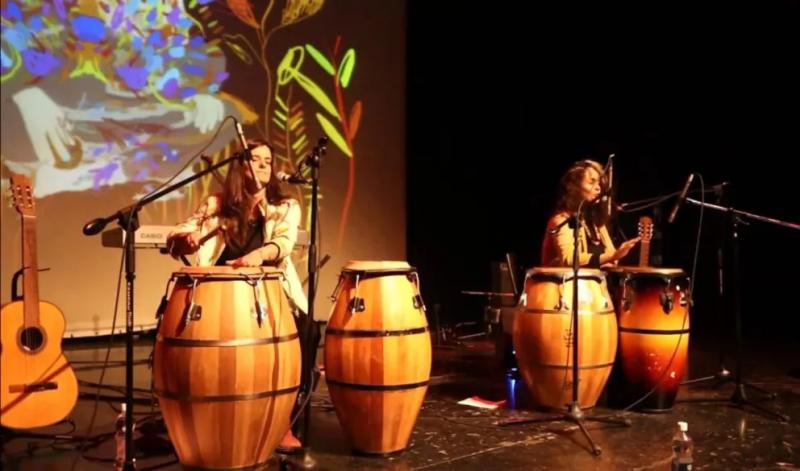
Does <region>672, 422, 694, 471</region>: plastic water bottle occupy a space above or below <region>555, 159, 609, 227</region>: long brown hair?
below

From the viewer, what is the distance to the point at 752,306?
6.94 meters

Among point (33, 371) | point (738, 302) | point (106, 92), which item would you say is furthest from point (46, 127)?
point (738, 302)

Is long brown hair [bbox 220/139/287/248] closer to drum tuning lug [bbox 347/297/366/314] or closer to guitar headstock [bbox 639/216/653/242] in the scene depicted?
drum tuning lug [bbox 347/297/366/314]

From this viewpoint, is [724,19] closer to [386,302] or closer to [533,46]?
[533,46]

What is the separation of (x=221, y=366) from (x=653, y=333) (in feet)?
7.89

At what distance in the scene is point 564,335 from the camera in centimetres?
388

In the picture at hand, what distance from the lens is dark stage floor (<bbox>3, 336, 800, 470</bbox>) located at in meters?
3.05

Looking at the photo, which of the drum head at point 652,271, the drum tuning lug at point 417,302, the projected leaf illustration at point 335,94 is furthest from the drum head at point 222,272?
the projected leaf illustration at point 335,94

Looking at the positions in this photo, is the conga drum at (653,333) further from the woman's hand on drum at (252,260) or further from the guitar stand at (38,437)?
the guitar stand at (38,437)

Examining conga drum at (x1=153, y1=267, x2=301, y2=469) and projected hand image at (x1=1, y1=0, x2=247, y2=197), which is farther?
projected hand image at (x1=1, y1=0, x2=247, y2=197)

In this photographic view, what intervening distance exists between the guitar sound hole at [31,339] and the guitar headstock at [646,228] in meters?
3.04

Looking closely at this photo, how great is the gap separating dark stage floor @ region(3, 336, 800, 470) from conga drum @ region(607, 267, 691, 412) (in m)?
0.14

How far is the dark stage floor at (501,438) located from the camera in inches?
120

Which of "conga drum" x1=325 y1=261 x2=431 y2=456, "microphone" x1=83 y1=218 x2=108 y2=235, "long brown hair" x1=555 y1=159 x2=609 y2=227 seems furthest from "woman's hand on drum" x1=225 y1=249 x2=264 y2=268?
"long brown hair" x1=555 y1=159 x2=609 y2=227
